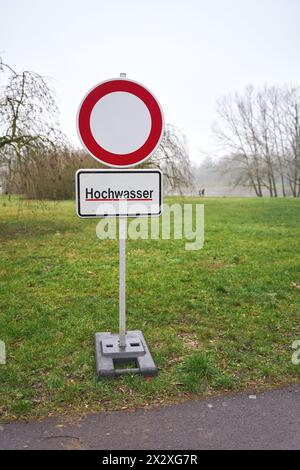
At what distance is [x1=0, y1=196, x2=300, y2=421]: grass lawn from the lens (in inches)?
130

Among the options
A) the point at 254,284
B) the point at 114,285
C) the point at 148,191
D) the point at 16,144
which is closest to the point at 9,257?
the point at 114,285

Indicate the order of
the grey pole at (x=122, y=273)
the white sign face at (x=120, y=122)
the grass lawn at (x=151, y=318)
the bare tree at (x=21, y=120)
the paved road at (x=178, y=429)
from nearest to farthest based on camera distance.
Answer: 1. the paved road at (x=178, y=429)
2. the grass lawn at (x=151, y=318)
3. the white sign face at (x=120, y=122)
4. the grey pole at (x=122, y=273)
5. the bare tree at (x=21, y=120)

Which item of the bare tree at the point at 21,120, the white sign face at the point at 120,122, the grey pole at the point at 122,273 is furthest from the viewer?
the bare tree at the point at 21,120

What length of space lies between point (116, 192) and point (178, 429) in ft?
6.01

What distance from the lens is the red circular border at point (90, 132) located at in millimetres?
3410

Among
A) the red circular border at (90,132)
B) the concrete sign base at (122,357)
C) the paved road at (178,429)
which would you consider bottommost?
the paved road at (178,429)

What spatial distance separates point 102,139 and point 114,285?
308 centimetres

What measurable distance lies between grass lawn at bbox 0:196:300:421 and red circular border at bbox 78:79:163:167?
1758 mm

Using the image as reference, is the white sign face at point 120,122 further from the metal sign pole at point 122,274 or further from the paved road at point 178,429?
the paved road at point 178,429

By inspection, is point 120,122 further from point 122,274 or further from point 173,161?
point 173,161

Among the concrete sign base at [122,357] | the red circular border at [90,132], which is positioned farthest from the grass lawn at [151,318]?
the red circular border at [90,132]

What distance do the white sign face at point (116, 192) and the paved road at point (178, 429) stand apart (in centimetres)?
154

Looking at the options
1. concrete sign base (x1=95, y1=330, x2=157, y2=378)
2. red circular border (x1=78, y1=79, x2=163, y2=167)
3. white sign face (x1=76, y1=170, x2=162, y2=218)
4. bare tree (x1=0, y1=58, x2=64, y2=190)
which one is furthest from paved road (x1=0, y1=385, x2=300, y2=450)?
bare tree (x1=0, y1=58, x2=64, y2=190)

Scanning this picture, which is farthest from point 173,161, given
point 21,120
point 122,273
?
point 122,273
